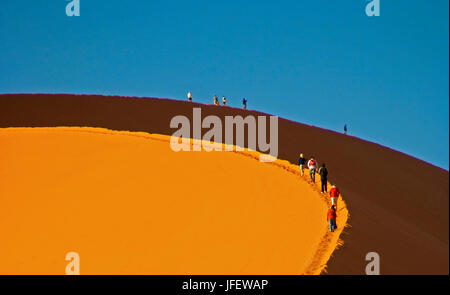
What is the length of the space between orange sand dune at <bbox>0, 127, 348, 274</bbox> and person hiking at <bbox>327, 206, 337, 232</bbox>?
44cm

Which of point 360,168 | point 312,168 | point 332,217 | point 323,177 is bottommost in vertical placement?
point 332,217

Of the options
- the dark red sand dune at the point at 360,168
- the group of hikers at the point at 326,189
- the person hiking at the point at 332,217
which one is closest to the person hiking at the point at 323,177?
the group of hikers at the point at 326,189

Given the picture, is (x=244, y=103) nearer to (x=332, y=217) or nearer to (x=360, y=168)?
(x=360, y=168)

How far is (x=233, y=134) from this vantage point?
3225 centimetres

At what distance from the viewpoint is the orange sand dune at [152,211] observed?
59.2 feet

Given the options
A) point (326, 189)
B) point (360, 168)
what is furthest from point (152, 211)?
point (360, 168)

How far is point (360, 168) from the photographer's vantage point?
32.5 metres

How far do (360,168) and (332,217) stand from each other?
48.3ft

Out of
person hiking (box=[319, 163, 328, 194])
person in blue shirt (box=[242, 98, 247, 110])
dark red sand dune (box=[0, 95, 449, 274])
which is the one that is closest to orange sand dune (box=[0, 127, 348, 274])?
person hiking (box=[319, 163, 328, 194])

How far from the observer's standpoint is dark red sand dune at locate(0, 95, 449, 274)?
21.0 metres

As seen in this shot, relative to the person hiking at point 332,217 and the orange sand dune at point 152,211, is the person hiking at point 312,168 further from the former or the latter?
the person hiking at point 332,217
